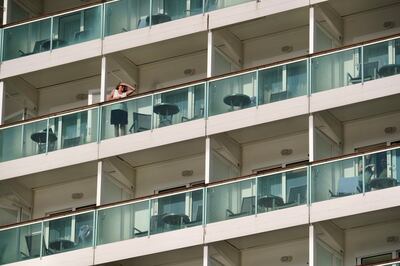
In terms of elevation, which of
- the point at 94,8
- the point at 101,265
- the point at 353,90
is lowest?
the point at 101,265

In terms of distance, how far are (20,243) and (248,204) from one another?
20.2ft

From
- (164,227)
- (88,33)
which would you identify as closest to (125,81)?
(88,33)

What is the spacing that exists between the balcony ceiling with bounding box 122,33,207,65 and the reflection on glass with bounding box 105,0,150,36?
675 millimetres

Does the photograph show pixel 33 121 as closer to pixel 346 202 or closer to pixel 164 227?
pixel 164 227

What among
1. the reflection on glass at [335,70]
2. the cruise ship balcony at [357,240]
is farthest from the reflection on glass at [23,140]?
the cruise ship balcony at [357,240]

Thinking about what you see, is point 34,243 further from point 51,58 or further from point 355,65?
point 355,65

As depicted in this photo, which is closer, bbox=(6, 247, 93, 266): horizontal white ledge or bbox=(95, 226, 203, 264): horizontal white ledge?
bbox=(95, 226, 203, 264): horizontal white ledge

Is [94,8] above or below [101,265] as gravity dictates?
above

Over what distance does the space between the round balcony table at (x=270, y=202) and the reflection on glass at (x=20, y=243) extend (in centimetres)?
596

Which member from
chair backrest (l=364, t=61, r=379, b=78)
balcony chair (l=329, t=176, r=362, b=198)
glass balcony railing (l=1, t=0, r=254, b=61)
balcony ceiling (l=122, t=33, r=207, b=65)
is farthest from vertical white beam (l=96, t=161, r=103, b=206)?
chair backrest (l=364, t=61, r=379, b=78)

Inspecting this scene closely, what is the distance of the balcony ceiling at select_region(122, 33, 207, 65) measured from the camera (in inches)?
2227

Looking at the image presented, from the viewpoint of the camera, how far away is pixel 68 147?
56500mm

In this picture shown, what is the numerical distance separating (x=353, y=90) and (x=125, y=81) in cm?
731

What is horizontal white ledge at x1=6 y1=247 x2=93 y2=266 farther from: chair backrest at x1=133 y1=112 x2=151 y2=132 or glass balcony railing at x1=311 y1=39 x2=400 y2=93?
glass balcony railing at x1=311 y1=39 x2=400 y2=93
